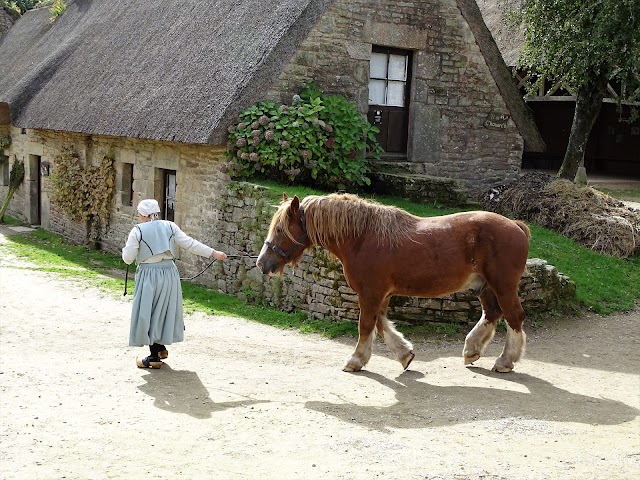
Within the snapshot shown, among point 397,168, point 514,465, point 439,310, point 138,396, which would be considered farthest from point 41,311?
point 514,465

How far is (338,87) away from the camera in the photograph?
1275 centimetres

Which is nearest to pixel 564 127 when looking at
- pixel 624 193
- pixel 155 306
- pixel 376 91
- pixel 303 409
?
pixel 624 193

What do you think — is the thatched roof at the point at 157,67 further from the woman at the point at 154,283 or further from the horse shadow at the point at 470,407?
the horse shadow at the point at 470,407

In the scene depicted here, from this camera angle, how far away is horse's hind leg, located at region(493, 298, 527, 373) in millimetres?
7453

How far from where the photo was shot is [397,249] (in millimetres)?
7414

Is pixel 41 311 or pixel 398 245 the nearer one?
pixel 398 245

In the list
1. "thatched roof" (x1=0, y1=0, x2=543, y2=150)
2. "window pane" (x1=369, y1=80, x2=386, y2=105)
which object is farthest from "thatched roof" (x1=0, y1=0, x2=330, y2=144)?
"window pane" (x1=369, y1=80, x2=386, y2=105)

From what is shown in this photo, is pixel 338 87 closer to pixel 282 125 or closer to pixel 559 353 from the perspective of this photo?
pixel 282 125

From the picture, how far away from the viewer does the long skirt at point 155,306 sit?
24.3ft

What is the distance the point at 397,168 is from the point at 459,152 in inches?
49.0

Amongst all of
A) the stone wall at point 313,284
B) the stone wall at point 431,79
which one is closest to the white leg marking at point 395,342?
the stone wall at point 313,284

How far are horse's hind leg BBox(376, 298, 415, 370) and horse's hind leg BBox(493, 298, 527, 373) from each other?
89cm

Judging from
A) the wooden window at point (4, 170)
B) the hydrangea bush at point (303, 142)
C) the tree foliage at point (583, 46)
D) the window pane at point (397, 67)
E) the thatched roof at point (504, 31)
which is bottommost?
the wooden window at point (4, 170)

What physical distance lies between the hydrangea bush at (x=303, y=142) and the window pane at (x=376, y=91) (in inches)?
42.6
